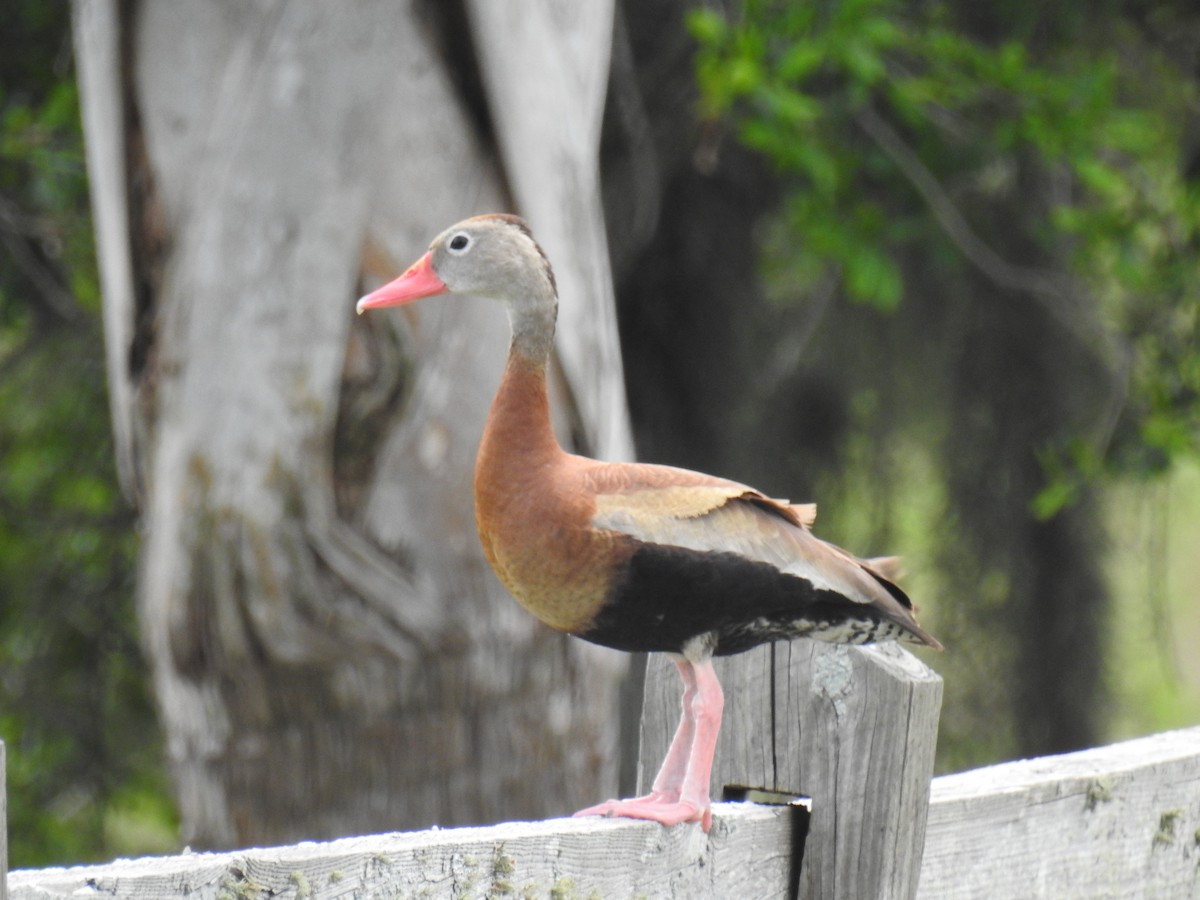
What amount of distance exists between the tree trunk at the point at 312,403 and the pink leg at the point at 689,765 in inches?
41.8

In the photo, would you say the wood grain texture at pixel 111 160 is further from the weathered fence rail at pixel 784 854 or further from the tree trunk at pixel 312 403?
the weathered fence rail at pixel 784 854

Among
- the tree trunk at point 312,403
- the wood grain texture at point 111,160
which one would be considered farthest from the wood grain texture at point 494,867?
the wood grain texture at point 111,160

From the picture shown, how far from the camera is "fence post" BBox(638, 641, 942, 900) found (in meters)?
1.74

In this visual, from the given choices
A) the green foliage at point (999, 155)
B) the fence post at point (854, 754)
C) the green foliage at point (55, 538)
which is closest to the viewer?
the fence post at point (854, 754)

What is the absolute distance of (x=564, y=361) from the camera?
3014 millimetres

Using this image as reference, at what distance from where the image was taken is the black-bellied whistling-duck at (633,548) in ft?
5.41

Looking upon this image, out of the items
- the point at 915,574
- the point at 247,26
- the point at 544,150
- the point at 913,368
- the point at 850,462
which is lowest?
the point at 915,574

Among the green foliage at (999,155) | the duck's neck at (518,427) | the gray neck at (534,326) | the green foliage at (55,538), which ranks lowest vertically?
the green foliage at (55,538)

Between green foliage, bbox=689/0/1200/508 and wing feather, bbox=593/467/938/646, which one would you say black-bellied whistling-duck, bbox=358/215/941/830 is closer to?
wing feather, bbox=593/467/938/646

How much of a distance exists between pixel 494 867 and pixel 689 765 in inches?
13.2

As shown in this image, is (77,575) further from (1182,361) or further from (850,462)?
(1182,361)

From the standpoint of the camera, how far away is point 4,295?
15.2 ft

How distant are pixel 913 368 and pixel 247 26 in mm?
2951

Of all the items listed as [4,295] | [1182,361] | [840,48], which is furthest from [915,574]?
[4,295]
